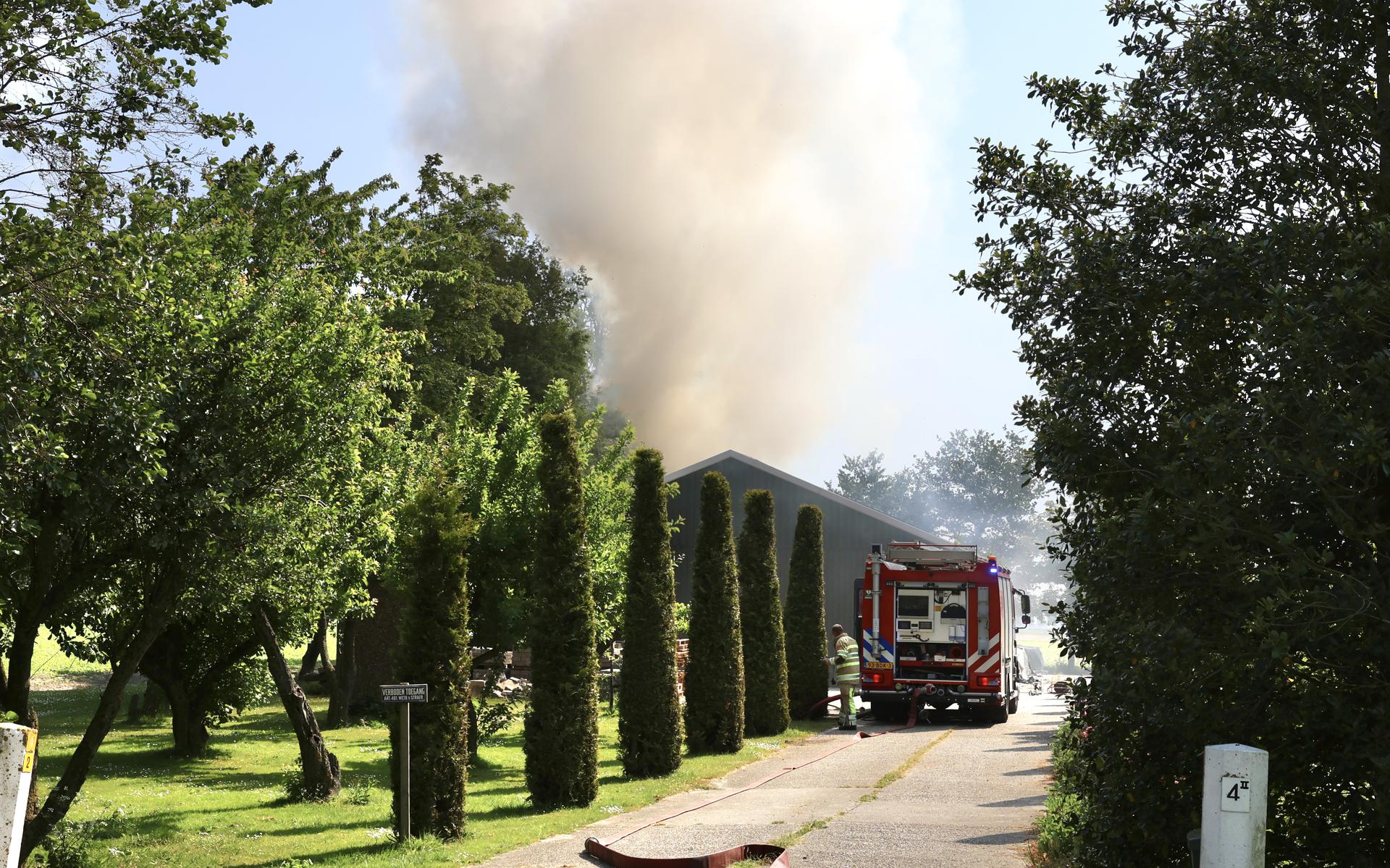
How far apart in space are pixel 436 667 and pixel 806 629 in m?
15.8

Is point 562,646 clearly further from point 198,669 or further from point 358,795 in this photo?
point 198,669

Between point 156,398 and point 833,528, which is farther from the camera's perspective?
point 833,528

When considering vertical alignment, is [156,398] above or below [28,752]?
above

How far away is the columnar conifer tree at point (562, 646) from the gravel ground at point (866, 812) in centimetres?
110

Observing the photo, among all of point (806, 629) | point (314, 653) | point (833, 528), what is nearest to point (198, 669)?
point (806, 629)

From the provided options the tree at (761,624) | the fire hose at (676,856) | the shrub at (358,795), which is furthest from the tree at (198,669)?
the fire hose at (676,856)

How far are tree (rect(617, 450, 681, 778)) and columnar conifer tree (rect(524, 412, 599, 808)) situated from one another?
1.87 metres

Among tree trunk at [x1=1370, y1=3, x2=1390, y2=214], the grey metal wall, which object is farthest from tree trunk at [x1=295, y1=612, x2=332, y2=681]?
tree trunk at [x1=1370, y1=3, x2=1390, y2=214]

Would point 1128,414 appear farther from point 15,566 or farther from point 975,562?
point 975,562

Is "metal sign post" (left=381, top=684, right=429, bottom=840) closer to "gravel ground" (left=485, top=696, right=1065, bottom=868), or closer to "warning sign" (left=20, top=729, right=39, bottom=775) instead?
"gravel ground" (left=485, top=696, right=1065, bottom=868)

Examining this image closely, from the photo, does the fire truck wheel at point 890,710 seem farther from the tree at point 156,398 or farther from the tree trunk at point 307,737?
the tree at point 156,398

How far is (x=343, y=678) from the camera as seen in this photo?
2622cm

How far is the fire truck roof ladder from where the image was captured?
24688 millimetres

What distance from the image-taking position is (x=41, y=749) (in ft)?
67.5
